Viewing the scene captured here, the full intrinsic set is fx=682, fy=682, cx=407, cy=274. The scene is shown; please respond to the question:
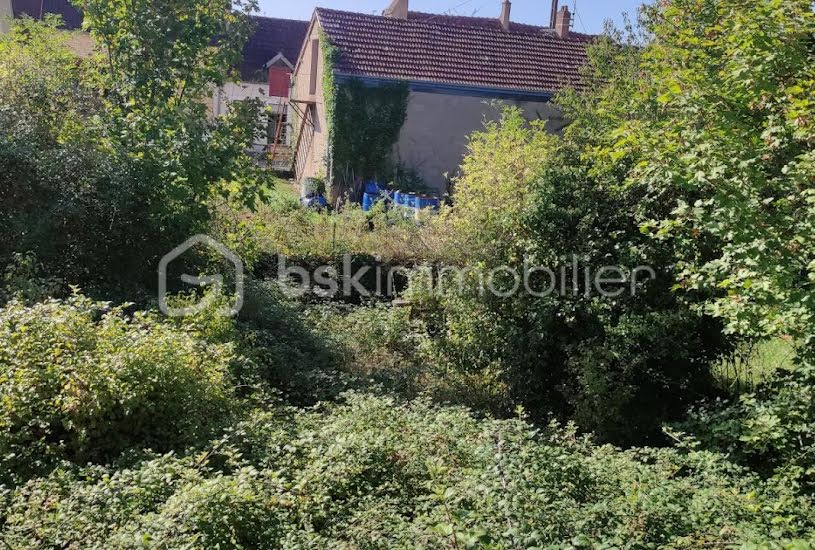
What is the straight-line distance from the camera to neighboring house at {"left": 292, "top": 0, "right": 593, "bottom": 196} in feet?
61.2

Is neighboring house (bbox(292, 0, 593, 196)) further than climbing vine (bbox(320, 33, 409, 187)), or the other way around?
neighboring house (bbox(292, 0, 593, 196))

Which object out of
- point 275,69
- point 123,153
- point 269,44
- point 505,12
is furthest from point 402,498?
point 269,44

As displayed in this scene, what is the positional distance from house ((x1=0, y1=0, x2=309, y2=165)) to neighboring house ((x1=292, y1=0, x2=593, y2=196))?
415 centimetres

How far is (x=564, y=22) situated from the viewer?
22.1m

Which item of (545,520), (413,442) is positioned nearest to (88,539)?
(413,442)

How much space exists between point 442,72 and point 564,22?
574 cm

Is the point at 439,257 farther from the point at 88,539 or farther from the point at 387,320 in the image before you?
the point at 88,539

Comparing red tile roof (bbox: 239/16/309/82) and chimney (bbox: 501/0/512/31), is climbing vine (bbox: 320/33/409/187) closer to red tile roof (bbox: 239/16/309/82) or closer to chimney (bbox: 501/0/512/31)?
chimney (bbox: 501/0/512/31)

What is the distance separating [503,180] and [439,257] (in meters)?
2.61

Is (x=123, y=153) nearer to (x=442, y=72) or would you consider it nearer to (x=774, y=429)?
(x=774, y=429)

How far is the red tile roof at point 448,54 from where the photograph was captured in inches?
732

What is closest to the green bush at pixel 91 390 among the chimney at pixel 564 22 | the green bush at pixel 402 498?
the green bush at pixel 402 498

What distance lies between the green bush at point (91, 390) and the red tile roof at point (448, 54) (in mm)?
13912

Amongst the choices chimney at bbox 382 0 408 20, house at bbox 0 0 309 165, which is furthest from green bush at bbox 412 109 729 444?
chimney at bbox 382 0 408 20
